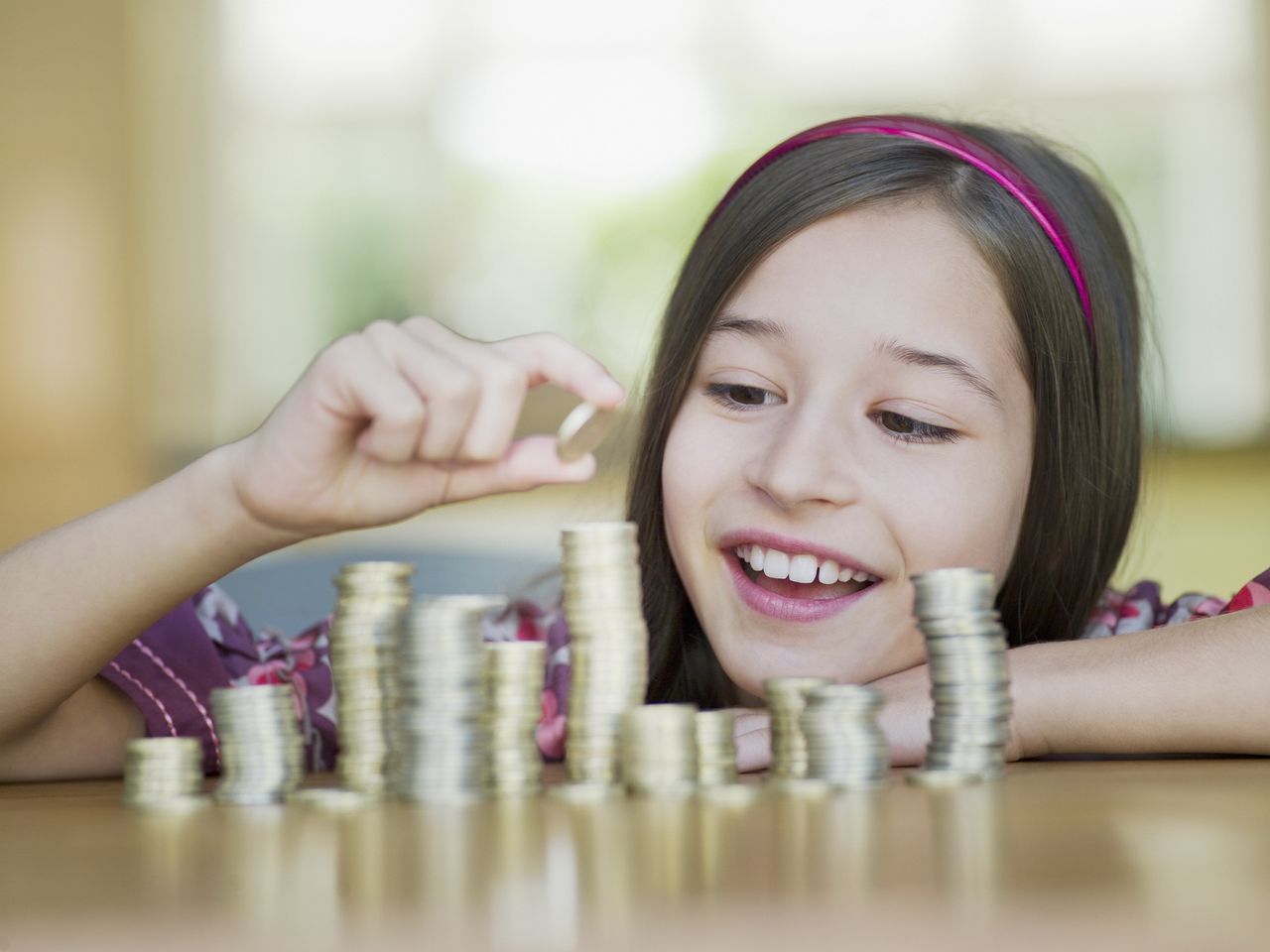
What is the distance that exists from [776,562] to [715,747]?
59 cm

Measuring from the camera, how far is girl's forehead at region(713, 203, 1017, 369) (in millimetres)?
1468

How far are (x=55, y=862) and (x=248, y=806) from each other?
0.22 metres

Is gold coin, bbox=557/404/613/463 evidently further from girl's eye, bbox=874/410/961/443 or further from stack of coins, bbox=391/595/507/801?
girl's eye, bbox=874/410/961/443

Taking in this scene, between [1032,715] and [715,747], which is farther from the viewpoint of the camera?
[1032,715]

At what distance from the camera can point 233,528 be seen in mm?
1067

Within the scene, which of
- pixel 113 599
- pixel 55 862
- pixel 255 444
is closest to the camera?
pixel 55 862

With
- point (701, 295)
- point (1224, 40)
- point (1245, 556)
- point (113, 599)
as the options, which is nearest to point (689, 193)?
point (1224, 40)

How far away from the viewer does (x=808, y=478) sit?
4.63 ft

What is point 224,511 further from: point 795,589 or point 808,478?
point 795,589

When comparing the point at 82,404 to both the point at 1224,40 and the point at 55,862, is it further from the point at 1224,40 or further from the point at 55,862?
the point at 55,862

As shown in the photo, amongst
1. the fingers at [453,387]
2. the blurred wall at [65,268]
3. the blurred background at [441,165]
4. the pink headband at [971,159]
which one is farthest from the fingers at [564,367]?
the blurred wall at [65,268]

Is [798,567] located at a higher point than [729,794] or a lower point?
higher

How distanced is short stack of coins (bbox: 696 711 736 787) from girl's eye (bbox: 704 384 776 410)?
649 mm

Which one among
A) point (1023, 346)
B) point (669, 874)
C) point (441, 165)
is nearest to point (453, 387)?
point (669, 874)
